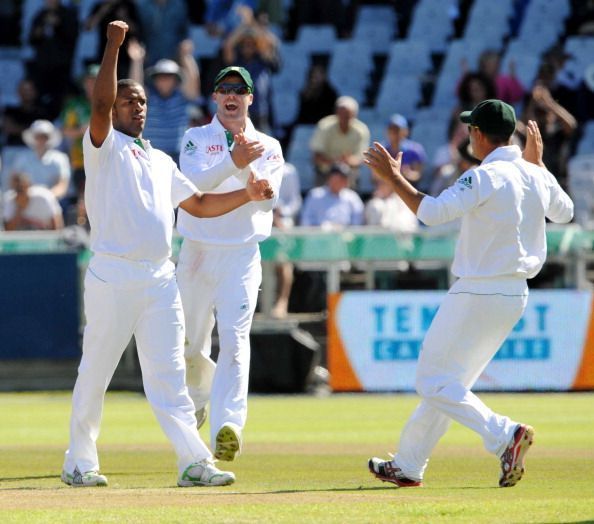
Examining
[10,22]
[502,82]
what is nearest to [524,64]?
[502,82]

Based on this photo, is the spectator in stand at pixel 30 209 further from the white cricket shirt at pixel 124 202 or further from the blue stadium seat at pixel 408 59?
the white cricket shirt at pixel 124 202

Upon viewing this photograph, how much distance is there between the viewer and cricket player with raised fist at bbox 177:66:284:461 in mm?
9273

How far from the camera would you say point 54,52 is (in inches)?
859

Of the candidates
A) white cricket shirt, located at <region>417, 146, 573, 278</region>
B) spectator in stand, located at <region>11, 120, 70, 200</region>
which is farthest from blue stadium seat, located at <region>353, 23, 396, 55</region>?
white cricket shirt, located at <region>417, 146, 573, 278</region>

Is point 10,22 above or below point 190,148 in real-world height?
above

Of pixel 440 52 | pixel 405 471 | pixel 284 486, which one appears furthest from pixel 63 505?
pixel 440 52

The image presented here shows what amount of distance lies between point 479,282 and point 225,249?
2114 millimetres

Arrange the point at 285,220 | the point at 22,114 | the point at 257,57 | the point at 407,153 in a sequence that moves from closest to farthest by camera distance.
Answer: the point at 285,220, the point at 407,153, the point at 257,57, the point at 22,114

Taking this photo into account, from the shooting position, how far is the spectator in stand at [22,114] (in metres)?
21.5

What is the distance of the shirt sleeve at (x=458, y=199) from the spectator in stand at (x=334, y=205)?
9.54 m

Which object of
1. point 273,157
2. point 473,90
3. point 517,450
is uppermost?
point 473,90

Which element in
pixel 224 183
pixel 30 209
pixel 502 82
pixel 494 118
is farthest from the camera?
pixel 502 82

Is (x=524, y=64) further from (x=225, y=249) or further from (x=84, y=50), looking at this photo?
(x=225, y=249)

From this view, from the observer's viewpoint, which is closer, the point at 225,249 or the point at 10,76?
the point at 225,249
